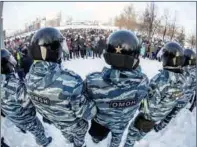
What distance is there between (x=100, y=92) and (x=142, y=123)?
375 millimetres

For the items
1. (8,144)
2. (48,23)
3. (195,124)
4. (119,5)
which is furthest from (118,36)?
(8,144)

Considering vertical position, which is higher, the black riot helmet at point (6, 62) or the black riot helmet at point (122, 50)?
the black riot helmet at point (122, 50)

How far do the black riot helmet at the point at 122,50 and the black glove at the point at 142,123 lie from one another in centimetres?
37

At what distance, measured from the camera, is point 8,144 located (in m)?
2.05

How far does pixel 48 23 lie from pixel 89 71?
0.32 meters

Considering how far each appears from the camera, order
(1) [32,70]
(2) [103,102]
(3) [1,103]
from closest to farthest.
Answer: (1) [32,70] < (2) [103,102] < (3) [1,103]

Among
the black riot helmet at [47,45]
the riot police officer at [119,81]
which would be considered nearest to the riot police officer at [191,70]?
the riot police officer at [119,81]

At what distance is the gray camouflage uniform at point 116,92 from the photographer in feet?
5.72

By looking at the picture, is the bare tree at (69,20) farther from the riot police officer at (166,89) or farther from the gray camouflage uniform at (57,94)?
the riot police officer at (166,89)

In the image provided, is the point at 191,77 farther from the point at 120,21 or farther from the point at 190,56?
the point at 120,21

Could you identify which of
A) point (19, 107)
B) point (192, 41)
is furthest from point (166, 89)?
point (19, 107)

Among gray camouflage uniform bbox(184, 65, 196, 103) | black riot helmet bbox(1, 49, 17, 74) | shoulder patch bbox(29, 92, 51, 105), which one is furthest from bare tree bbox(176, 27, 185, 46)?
black riot helmet bbox(1, 49, 17, 74)

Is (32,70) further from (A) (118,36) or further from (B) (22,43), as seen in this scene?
(A) (118,36)

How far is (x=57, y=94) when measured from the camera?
169 centimetres
